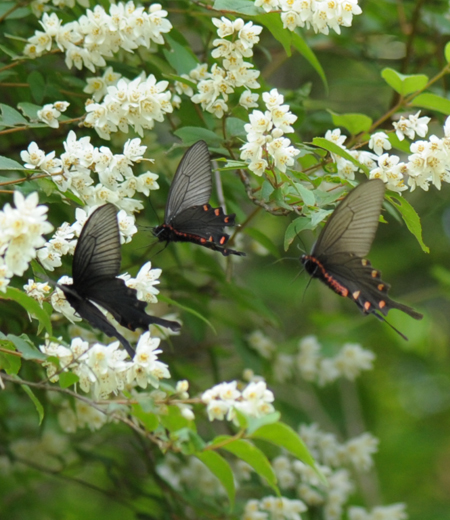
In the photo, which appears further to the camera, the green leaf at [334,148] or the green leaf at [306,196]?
the green leaf at [334,148]

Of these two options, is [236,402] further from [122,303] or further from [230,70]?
[230,70]

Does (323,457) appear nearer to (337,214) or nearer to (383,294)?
(383,294)

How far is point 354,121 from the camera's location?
228 cm

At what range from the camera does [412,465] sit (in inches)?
225

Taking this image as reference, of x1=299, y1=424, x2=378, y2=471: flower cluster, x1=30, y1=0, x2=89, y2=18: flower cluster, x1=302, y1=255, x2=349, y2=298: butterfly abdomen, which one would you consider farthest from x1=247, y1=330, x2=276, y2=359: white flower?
x1=30, y1=0, x2=89, y2=18: flower cluster

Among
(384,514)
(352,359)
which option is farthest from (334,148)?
(384,514)

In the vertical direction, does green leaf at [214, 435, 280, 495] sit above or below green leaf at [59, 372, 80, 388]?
below

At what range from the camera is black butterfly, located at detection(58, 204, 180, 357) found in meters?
1.73

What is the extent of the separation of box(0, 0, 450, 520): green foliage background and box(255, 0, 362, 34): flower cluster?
11.2 inches

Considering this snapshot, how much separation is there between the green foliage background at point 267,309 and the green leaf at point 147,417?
67 cm

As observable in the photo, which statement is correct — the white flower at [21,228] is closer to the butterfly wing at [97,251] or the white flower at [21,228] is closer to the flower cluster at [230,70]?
the butterfly wing at [97,251]

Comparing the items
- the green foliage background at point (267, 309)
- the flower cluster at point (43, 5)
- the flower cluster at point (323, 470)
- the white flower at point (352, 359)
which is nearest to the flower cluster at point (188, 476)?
the green foliage background at point (267, 309)

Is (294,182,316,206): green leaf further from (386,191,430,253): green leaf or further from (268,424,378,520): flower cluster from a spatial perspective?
(268,424,378,520): flower cluster

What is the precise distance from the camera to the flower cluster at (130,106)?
1.99 m
